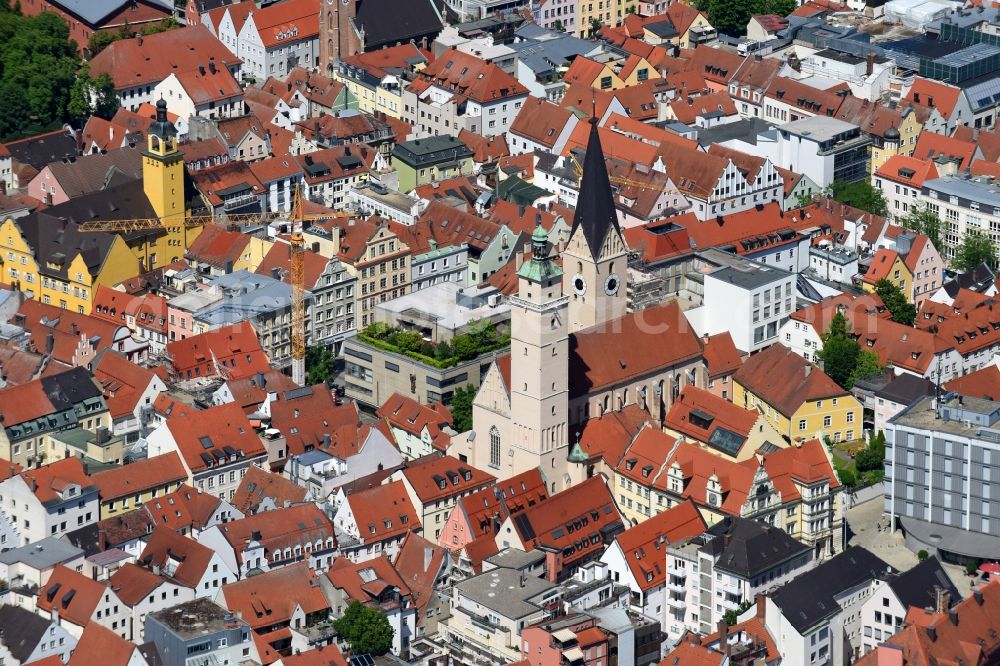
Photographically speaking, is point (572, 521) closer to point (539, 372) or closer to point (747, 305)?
point (539, 372)

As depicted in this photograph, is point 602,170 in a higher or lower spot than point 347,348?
higher

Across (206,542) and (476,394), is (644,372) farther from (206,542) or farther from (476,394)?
(206,542)

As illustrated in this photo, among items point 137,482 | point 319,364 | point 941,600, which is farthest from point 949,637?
point 319,364

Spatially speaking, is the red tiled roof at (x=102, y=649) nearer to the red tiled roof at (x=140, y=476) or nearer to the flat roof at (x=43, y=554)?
the flat roof at (x=43, y=554)

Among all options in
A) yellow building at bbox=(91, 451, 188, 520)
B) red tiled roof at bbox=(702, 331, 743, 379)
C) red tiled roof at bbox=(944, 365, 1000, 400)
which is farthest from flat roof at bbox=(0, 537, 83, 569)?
red tiled roof at bbox=(944, 365, 1000, 400)

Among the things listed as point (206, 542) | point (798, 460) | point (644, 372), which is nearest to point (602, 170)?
point (644, 372)

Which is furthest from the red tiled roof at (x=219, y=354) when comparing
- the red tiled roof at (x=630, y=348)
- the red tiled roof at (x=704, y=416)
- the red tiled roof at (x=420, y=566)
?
the red tiled roof at (x=704, y=416)

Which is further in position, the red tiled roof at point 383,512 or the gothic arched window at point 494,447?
the gothic arched window at point 494,447
